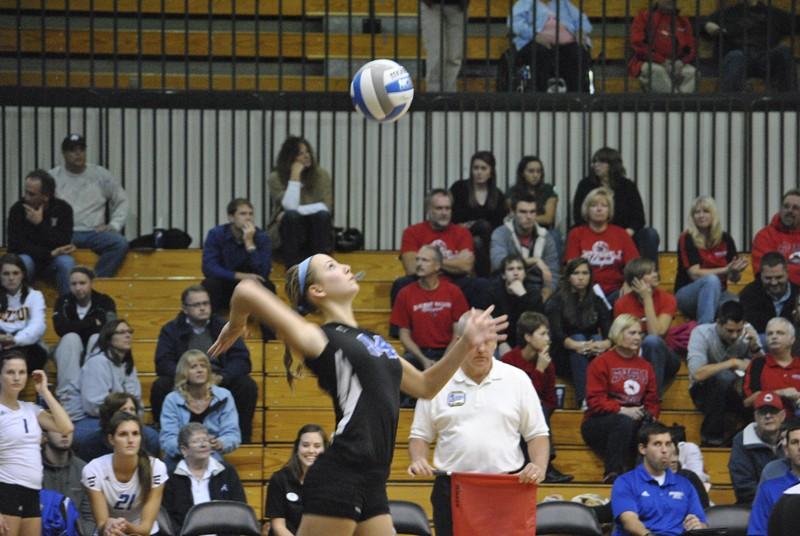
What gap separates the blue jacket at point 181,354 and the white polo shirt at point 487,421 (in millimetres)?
3680

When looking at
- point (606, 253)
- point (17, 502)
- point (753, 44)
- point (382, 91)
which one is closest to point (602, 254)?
point (606, 253)

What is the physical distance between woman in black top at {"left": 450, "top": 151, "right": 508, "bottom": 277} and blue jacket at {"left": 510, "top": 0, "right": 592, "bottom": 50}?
1.96 metres

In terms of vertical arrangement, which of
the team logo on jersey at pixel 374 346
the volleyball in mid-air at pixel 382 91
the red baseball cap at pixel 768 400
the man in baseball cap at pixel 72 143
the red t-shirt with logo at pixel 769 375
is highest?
the volleyball in mid-air at pixel 382 91

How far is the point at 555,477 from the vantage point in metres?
12.4

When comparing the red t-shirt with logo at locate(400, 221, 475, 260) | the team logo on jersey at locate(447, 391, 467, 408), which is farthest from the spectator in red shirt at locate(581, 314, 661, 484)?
the team logo on jersey at locate(447, 391, 467, 408)

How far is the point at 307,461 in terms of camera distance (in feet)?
35.7

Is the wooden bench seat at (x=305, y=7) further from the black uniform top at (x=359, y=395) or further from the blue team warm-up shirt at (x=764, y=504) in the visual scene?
the black uniform top at (x=359, y=395)

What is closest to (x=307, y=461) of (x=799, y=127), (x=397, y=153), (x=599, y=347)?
(x=599, y=347)

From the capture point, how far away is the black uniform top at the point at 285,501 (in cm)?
1074

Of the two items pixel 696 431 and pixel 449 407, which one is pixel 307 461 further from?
pixel 696 431

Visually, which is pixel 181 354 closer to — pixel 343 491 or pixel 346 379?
pixel 346 379

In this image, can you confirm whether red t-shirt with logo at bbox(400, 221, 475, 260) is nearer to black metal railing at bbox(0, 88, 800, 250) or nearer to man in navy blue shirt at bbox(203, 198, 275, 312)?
man in navy blue shirt at bbox(203, 198, 275, 312)

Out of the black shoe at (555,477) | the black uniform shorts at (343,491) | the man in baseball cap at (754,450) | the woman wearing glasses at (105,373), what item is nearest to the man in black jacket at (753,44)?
the man in baseball cap at (754,450)

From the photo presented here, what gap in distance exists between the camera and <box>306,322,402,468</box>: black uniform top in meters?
6.68
